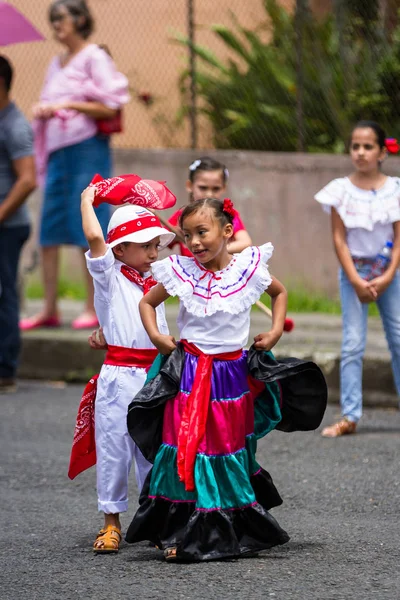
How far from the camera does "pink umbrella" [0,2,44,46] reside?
783 centimetres

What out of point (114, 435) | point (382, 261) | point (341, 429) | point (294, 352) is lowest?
point (341, 429)

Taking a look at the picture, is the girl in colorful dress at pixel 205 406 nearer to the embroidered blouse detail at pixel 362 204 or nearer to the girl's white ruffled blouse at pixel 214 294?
the girl's white ruffled blouse at pixel 214 294

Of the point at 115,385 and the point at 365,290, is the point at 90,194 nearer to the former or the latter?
the point at 115,385

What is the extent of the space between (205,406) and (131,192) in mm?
919

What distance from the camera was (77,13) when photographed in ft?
28.6

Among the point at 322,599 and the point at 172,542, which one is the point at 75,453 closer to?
the point at 172,542

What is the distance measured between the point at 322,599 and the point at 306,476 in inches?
74.8

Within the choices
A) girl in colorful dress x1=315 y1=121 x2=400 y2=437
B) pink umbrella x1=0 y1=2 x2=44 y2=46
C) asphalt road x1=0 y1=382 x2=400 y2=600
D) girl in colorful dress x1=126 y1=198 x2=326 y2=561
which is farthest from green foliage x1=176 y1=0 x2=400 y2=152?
girl in colorful dress x1=126 y1=198 x2=326 y2=561

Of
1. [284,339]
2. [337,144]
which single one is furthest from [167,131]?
[284,339]

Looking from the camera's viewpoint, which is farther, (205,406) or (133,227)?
(133,227)

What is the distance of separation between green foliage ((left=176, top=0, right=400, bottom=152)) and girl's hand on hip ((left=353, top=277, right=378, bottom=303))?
3.75m

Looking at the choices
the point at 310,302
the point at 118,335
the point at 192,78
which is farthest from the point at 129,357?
the point at 192,78

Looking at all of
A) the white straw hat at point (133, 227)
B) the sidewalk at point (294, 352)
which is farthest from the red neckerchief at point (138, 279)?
the sidewalk at point (294, 352)

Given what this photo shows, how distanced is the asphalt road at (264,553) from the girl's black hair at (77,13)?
3001mm
